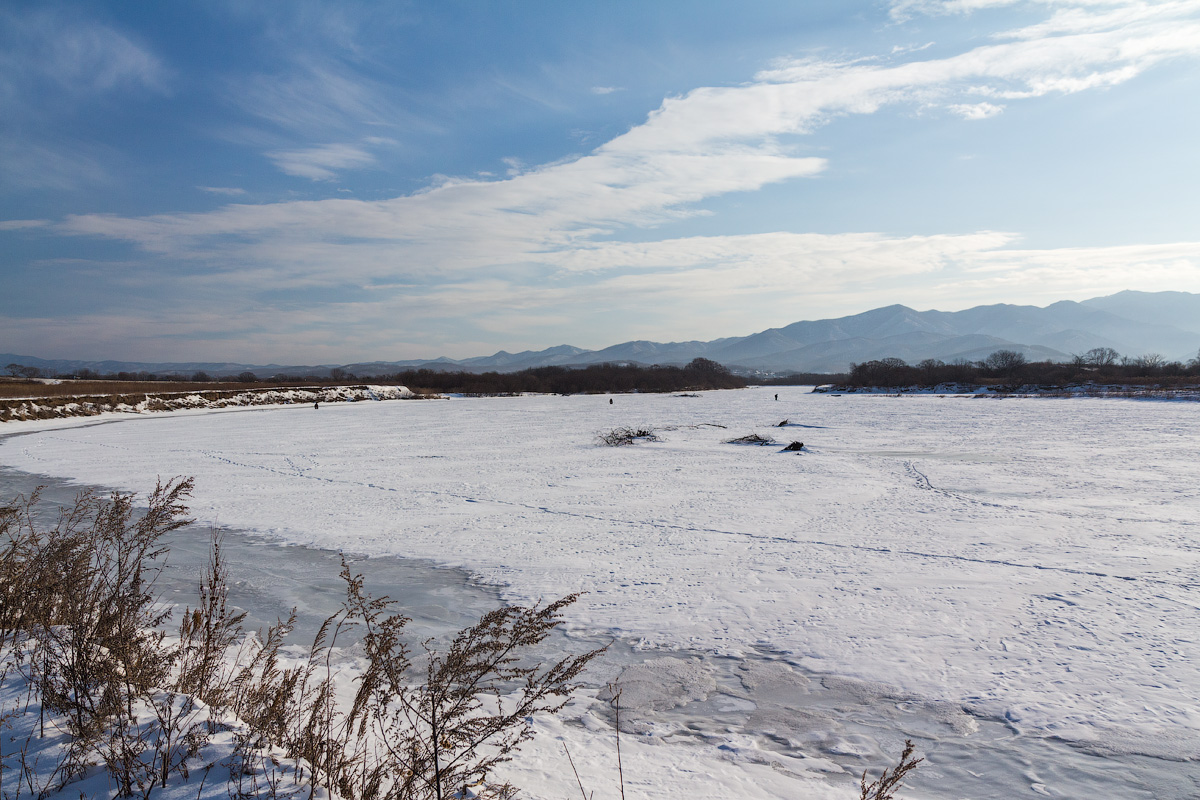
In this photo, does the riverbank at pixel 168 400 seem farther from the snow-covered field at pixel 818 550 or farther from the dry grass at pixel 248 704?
the dry grass at pixel 248 704

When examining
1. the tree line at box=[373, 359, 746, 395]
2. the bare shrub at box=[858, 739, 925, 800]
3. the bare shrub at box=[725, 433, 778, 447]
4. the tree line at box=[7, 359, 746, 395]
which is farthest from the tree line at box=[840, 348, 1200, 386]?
the bare shrub at box=[858, 739, 925, 800]

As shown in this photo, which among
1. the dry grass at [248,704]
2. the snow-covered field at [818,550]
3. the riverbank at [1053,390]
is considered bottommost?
the snow-covered field at [818,550]

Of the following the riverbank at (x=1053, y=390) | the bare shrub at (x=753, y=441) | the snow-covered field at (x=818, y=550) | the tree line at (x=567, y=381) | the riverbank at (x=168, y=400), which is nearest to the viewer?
the snow-covered field at (x=818, y=550)

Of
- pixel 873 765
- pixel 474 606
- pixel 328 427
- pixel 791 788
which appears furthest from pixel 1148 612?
pixel 328 427

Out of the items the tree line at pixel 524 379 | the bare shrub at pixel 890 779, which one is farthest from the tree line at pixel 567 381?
the bare shrub at pixel 890 779

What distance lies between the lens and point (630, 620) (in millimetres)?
5238

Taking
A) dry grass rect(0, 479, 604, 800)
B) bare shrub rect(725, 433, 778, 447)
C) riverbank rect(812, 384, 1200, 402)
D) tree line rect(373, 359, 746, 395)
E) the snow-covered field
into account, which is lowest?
the snow-covered field

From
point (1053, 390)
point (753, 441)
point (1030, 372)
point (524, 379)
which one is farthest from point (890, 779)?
point (524, 379)

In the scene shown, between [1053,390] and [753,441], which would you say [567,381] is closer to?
[1053,390]

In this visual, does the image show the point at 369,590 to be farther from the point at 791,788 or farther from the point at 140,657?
the point at 791,788

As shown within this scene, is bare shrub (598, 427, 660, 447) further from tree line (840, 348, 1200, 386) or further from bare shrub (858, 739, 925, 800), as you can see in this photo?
tree line (840, 348, 1200, 386)

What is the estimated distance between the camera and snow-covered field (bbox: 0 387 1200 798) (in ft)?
12.5

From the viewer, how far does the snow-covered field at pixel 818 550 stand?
3.79 meters

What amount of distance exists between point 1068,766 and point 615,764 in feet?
7.48
